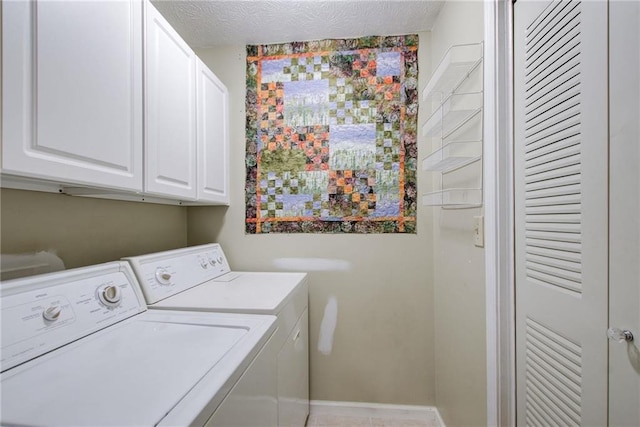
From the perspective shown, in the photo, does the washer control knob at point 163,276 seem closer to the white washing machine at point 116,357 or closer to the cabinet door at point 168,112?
the white washing machine at point 116,357

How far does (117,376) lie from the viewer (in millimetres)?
654

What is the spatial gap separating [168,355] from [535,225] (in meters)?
1.22

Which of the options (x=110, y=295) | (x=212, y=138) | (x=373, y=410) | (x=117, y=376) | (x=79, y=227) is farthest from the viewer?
(x=373, y=410)

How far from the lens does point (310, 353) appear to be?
1.88 metres

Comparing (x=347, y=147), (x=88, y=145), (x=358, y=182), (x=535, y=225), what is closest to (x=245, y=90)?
(x=347, y=147)

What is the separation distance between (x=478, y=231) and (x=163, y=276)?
1465 mm

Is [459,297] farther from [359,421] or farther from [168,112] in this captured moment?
[168,112]

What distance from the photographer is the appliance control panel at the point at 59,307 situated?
2.39ft

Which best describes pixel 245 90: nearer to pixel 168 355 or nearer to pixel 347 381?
pixel 168 355

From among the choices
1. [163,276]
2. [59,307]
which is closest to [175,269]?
[163,276]

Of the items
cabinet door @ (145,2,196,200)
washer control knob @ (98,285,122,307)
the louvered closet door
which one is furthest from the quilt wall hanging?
washer control knob @ (98,285,122,307)

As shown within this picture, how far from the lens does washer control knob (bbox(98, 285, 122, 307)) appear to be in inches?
38.9

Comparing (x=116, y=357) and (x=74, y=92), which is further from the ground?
(x=74, y=92)

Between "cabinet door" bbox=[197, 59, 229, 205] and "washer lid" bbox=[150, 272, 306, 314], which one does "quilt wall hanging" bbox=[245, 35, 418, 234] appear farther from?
"washer lid" bbox=[150, 272, 306, 314]
